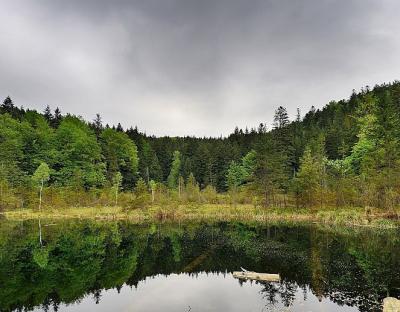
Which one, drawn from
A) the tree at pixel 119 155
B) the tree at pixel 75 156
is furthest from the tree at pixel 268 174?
the tree at pixel 119 155

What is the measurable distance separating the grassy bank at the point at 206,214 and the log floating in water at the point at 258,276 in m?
25.7

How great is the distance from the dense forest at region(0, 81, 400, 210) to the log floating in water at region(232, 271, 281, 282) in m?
30.3

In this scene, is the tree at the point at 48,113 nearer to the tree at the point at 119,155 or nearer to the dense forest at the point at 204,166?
the dense forest at the point at 204,166

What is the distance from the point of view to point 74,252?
1182 inches

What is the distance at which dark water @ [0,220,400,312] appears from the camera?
17.9 m

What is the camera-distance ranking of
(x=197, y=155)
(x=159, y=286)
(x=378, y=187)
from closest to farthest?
(x=159, y=286) < (x=378, y=187) < (x=197, y=155)

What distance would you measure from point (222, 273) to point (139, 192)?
34.3 m

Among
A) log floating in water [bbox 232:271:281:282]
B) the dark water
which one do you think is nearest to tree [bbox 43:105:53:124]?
the dark water

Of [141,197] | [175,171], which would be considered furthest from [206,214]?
[175,171]

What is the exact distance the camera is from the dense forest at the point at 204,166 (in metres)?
50.3

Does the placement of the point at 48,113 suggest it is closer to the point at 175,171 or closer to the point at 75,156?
the point at 75,156

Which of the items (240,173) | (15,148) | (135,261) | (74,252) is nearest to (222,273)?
(135,261)

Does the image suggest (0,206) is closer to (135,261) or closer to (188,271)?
(135,261)

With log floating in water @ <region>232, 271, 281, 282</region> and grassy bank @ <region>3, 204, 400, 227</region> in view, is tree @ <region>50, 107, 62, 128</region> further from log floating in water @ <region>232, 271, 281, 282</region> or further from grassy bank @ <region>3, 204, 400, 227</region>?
log floating in water @ <region>232, 271, 281, 282</region>
